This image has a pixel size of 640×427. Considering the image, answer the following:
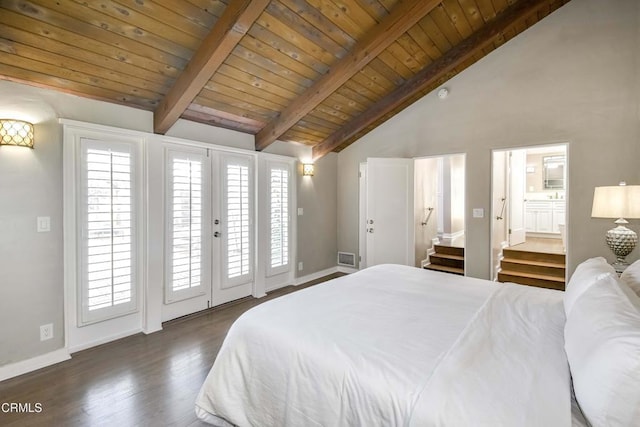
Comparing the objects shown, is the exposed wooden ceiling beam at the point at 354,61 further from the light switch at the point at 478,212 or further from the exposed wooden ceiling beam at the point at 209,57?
the light switch at the point at 478,212

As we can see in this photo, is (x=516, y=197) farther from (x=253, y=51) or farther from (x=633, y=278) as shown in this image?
(x=253, y=51)

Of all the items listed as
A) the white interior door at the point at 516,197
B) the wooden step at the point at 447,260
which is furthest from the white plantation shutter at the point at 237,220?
the white interior door at the point at 516,197

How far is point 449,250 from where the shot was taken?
5535 millimetres

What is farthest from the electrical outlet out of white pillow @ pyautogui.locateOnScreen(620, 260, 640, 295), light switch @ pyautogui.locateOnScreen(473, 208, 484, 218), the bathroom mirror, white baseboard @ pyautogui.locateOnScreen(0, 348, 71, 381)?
the bathroom mirror

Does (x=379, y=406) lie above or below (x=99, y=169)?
below

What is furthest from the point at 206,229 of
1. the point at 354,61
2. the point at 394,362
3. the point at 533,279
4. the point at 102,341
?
the point at 533,279

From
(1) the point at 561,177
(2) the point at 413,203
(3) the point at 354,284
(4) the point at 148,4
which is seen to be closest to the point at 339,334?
(3) the point at 354,284

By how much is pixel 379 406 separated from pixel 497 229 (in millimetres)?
4256

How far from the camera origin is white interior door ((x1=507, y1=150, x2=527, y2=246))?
Result: 5707 millimetres

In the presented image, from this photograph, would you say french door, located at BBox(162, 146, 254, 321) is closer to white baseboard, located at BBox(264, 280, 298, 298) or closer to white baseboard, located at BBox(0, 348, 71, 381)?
white baseboard, located at BBox(264, 280, 298, 298)

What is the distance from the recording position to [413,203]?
479cm

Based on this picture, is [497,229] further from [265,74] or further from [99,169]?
[99,169]

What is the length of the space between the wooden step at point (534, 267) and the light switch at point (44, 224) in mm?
5452

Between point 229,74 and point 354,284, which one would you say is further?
point 229,74
